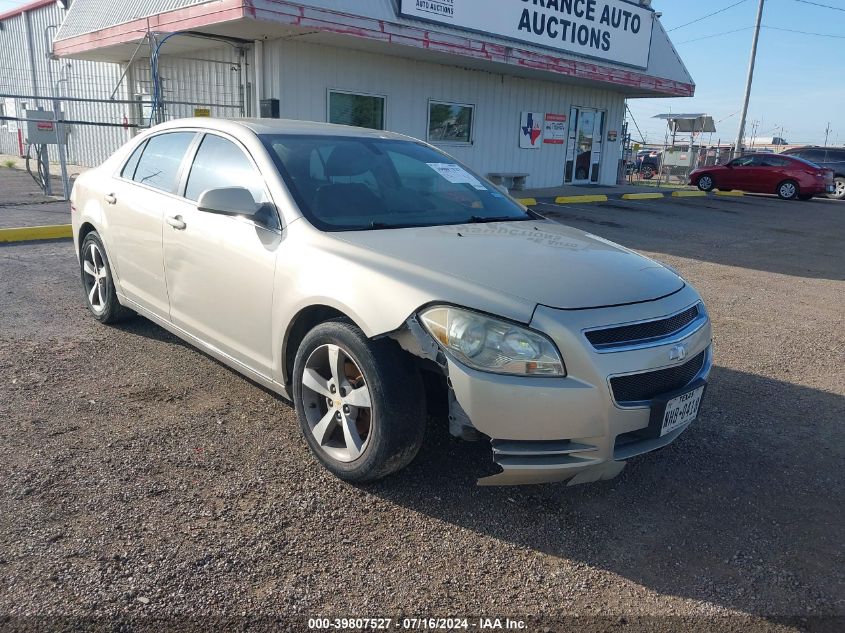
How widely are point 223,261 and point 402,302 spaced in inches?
52.7

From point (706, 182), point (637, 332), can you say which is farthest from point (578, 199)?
point (637, 332)

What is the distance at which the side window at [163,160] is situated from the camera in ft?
14.4

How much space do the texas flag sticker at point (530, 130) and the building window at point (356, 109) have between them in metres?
4.85

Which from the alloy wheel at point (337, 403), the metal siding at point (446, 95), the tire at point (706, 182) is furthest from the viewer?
the tire at point (706, 182)

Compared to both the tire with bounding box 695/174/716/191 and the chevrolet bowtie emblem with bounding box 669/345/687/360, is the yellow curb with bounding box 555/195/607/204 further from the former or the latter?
the chevrolet bowtie emblem with bounding box 669/345/687/360

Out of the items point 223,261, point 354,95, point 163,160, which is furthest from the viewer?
point 354,95

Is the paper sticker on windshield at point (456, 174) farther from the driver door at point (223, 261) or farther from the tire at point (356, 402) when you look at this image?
the tire at point (356, 402)

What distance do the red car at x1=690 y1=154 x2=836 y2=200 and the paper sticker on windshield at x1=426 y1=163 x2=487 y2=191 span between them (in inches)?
828

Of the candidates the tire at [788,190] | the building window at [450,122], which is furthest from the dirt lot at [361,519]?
the tire at [788,190]

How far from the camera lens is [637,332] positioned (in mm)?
2918

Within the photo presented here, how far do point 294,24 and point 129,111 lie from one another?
329 inches

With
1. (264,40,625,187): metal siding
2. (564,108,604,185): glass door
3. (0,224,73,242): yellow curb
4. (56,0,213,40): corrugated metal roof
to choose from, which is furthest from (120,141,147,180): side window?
(564,108,604,185): glass door

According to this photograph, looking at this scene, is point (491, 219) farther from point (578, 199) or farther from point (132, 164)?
point (578, 199)

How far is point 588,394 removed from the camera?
8.87 feet
